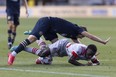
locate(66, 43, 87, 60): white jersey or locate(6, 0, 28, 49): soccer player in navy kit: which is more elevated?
locate(66, 43, 87, 60): white jersey

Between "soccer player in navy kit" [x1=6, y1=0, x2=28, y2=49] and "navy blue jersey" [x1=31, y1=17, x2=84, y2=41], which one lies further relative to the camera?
"soccer player in navy kit" [x1=6, y1=0, x2=28, y2=49]

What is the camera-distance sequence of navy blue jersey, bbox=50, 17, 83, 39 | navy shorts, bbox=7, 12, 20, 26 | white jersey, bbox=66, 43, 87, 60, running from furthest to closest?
navy shorts, bbox=7, 12, 20, 26 < navy blue jersey, bbox=50, 17, 83, 39 < white jersey, bbox=66, 43, 87, 60

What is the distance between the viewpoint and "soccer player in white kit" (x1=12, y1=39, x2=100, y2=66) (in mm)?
14312

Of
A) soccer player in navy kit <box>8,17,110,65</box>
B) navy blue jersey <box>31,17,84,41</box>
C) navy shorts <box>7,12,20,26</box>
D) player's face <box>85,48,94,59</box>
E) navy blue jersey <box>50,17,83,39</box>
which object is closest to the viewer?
player's face <box>85,48,94,59</box>

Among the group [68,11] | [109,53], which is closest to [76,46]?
[109,53]

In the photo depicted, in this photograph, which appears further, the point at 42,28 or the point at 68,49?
the point at 42,28

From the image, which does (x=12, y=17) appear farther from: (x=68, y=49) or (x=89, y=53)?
(x=89, y=53)

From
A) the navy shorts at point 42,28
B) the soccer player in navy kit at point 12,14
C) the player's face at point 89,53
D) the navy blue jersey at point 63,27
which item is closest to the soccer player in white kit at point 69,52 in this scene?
the player's face at point 89,53

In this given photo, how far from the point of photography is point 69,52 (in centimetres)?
1455

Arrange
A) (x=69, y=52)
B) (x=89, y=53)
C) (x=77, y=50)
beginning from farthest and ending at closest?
(x=69, y=52), (x=77, y=50), (x=89, y=53)

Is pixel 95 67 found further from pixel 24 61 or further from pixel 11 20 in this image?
pixel 11 20

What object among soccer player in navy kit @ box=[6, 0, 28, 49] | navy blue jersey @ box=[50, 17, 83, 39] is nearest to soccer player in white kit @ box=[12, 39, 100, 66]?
navy blue jersey @ box=[50, 17, 83, 39]

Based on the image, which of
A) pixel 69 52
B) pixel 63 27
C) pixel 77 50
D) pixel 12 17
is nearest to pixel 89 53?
pixel 77 50

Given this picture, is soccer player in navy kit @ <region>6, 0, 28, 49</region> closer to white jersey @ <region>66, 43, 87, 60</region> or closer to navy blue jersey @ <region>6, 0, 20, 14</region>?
navy blue jersey @ <region>6, 0, 20, 14</region>
